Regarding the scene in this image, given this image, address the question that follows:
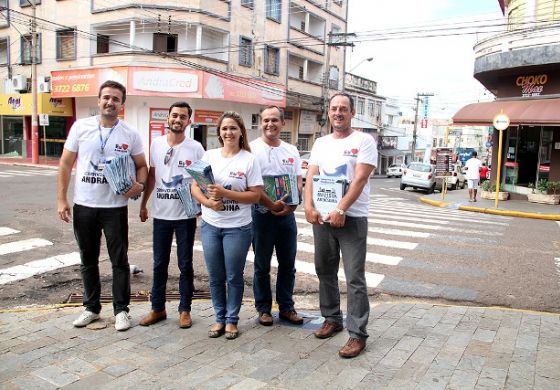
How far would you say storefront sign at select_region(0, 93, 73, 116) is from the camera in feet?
89.6

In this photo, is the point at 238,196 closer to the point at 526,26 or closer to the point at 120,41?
the point at 526,26

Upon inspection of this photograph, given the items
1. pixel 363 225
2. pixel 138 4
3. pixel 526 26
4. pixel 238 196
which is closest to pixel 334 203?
pixel 363 225

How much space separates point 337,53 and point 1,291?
3589 cm

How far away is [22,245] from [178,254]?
459cm

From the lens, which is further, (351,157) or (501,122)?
(501,122)

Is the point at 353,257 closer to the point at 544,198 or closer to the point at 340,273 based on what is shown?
the point at 340,273

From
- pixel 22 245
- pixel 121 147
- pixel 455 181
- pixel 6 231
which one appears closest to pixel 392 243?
pixel 121 147

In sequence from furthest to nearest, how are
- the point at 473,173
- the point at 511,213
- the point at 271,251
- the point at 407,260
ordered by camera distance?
the point at 473,173
the point at 511,213
the point at 407,260
the point at 271,251

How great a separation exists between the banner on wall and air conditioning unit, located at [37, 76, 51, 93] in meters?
0.40

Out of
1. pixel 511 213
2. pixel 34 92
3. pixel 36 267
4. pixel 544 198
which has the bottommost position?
pixel 36 267

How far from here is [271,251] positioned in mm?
4422

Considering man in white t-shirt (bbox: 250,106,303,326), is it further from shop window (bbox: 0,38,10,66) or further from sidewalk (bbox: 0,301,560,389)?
shop window (bbox: 0,38,10,66)

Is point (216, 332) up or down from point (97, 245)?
down

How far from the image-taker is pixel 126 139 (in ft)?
14.3
